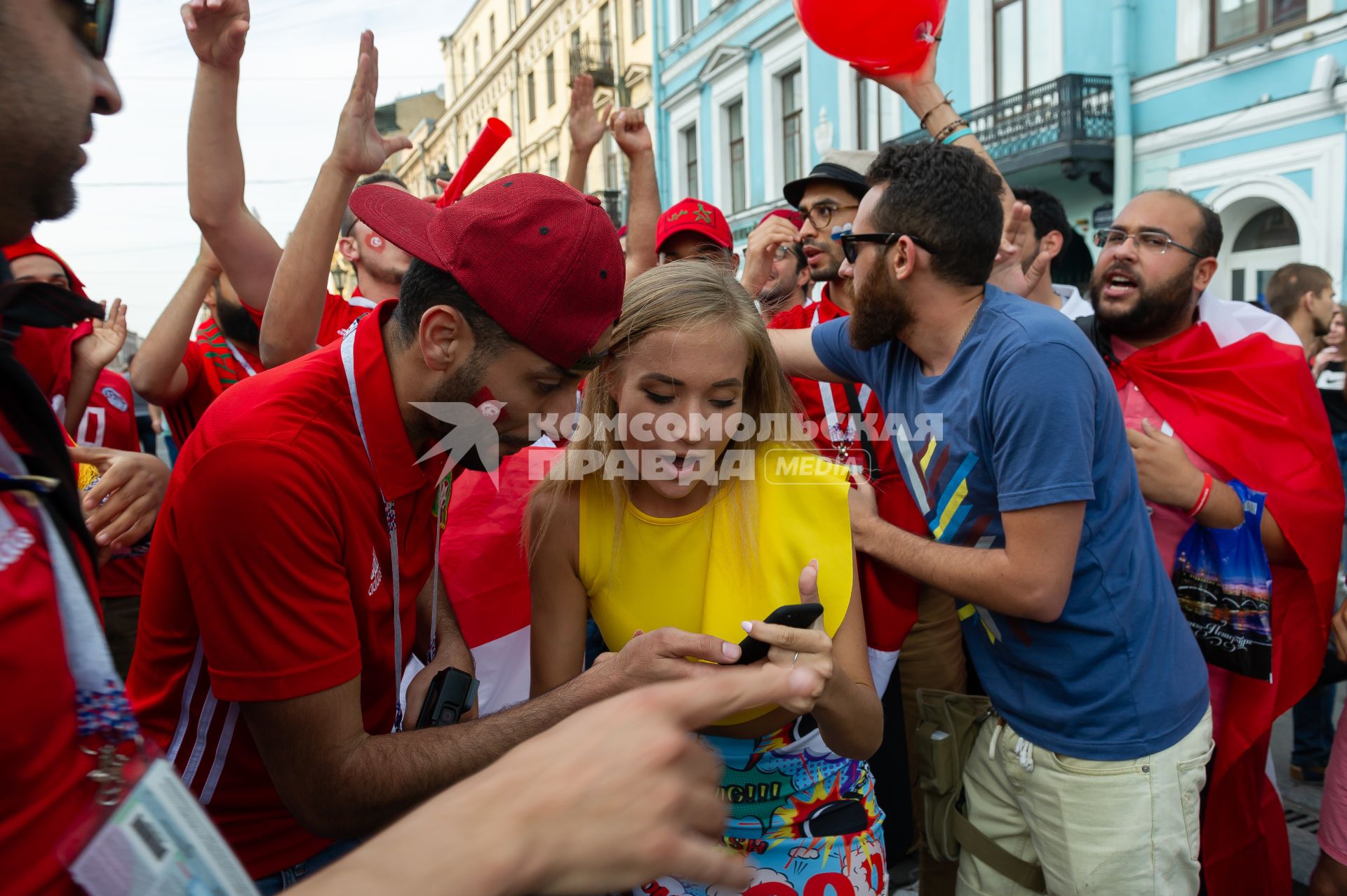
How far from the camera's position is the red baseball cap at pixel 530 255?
163cm

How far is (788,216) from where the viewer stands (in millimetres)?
3977

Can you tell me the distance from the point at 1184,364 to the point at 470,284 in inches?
90.5

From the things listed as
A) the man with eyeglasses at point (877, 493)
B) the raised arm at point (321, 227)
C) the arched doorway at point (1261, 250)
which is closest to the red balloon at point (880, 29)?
the man with eyeglasses at point (877, 493)

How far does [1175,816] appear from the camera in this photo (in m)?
Result: 2.05

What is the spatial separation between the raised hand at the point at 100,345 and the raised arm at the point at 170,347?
92mm

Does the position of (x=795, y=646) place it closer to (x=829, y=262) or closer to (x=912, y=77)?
(x=912, y=77)

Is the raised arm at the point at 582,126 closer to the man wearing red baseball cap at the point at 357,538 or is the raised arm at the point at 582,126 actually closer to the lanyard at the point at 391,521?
the man wearing red baseball cap at the point at 357,538

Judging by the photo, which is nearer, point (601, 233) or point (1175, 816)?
point (601, 233)

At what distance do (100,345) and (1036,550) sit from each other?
129 inches

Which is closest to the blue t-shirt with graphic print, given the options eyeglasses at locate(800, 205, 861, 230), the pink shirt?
the pink shirt

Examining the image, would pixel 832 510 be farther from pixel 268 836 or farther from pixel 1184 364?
pixel 1184 364

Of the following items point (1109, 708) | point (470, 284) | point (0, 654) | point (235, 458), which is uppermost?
point (470, 284)

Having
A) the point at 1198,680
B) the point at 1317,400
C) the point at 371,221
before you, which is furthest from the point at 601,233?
the point at 1317,400

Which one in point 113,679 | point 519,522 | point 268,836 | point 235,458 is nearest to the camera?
point 113,679
